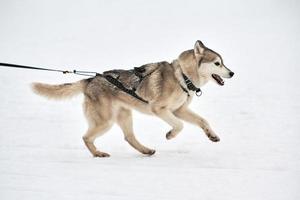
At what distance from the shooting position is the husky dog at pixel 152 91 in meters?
6.75

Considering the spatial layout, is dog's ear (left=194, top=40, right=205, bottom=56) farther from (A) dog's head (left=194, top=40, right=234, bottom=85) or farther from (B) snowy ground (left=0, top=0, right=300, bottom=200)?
(B) snowy ground (left=0, top=0, right=300, bottom=200)

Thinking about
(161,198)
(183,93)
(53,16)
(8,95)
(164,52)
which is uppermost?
(53,16)

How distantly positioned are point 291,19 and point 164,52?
564 centimetres

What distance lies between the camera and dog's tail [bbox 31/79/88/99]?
275 inches

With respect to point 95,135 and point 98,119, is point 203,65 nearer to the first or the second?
point 98,119

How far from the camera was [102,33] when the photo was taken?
803 inches

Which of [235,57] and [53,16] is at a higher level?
[53,16]

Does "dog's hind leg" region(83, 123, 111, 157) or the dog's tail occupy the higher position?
the dog's tail

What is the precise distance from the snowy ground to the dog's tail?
823 mm

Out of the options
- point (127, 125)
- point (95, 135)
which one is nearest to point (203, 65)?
point (127, 125)

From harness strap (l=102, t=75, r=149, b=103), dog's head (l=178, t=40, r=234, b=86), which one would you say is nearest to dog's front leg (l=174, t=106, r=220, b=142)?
dog's head (l=178, t=40, r=234, b=86)

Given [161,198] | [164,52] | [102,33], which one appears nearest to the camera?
[161,198]

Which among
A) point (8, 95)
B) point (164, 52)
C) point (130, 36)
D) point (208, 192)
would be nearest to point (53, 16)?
point (130, 36)

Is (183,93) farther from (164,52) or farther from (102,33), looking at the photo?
(102,33)
